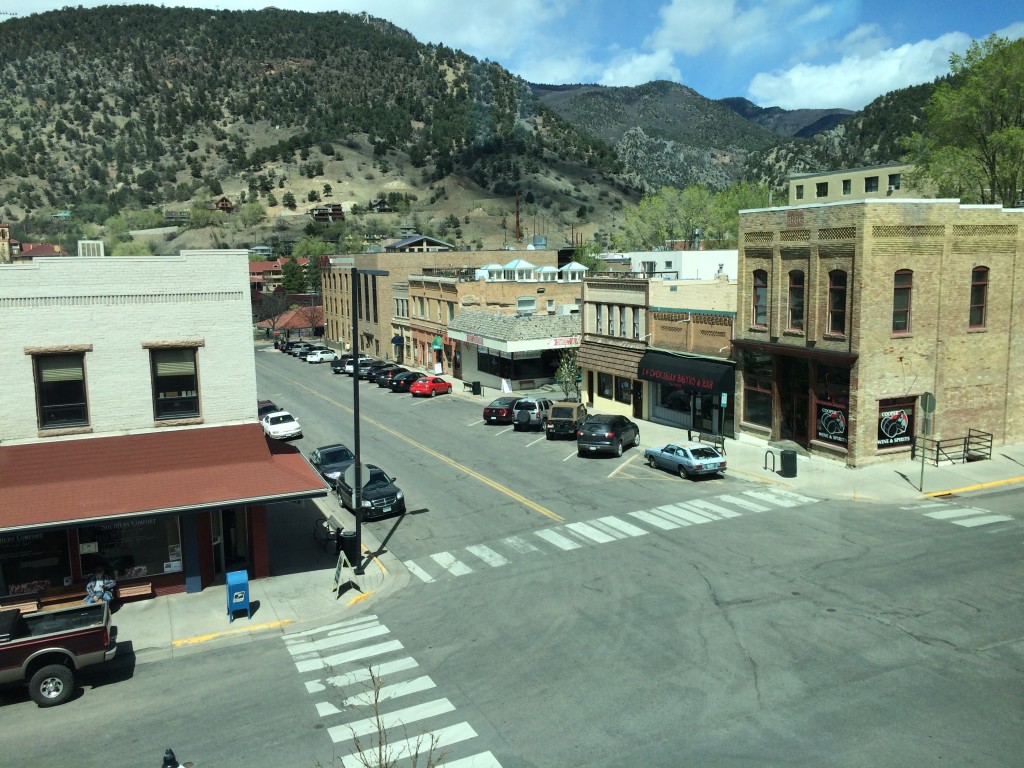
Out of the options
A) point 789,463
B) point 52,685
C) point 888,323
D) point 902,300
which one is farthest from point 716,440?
point 52,685

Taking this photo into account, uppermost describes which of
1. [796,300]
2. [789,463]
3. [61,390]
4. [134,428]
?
[796,300]

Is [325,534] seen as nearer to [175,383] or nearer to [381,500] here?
[381,500]

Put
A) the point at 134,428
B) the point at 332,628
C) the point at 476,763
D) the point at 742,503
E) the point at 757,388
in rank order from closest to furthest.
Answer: the point at 476,763, the point at 332,628, the point at 134,428, the point at 742,503, the point at 757,388

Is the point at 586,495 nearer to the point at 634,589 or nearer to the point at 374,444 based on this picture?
the point at 634,589

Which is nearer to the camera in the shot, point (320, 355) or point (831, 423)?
point (831, 423)

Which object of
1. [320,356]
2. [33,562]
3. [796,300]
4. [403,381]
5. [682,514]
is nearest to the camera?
[33,562]

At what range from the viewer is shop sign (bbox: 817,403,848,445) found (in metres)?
32.4

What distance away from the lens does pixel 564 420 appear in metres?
39.7

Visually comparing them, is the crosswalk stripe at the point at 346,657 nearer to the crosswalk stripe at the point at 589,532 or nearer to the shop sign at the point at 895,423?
the crosswalk stripe at the point at 589,532

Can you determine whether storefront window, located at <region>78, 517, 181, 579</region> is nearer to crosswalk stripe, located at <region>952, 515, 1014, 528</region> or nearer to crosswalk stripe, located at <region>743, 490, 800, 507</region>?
crosswalk stripe, located at <region>743, 490, 800, 507</region>

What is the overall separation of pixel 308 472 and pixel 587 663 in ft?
33.1

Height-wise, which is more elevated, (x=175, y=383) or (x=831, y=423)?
(x=175, y=383)

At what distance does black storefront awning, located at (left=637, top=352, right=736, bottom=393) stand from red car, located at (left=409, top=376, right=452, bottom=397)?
17.9m

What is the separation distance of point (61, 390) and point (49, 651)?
844cm
